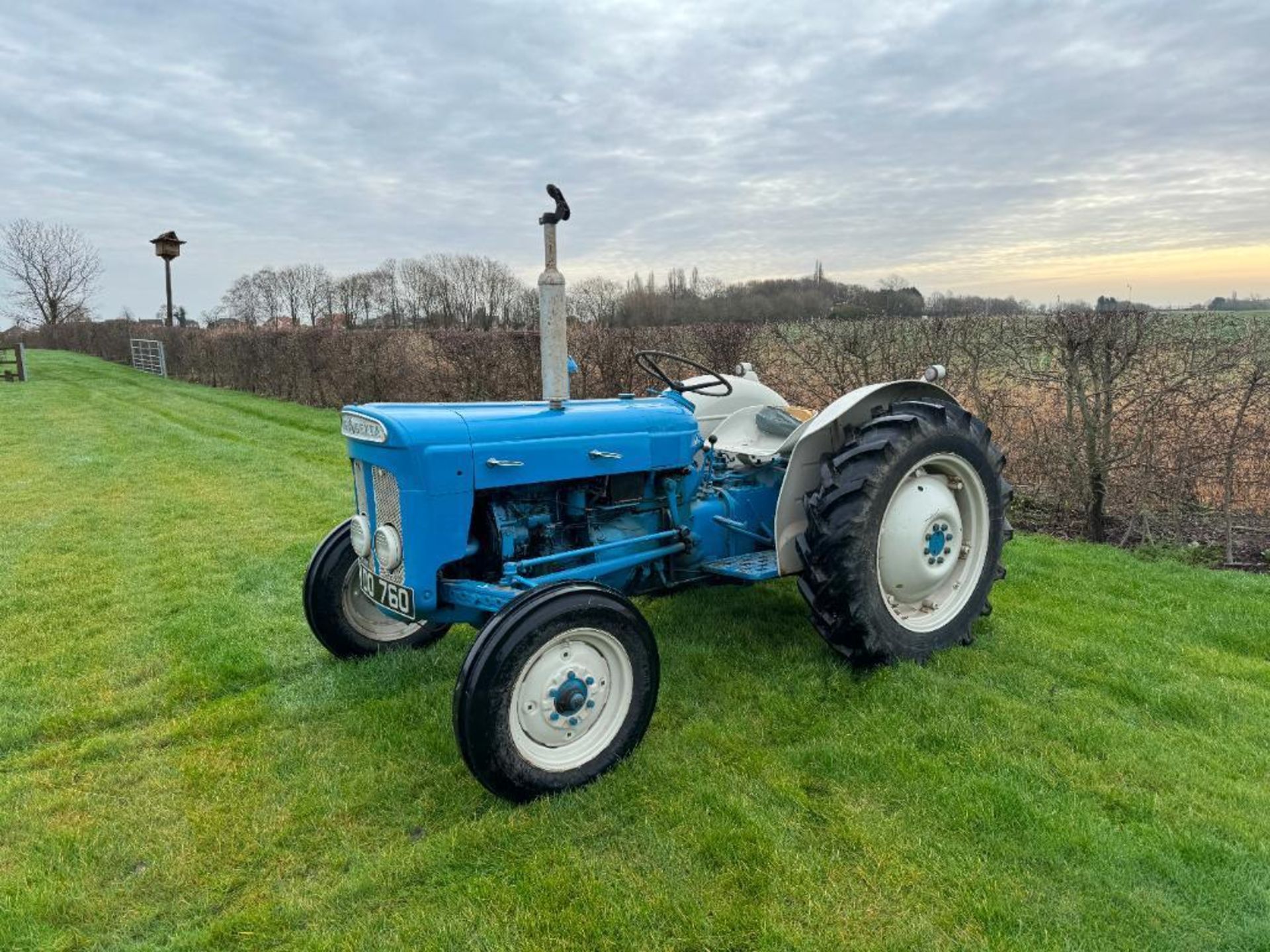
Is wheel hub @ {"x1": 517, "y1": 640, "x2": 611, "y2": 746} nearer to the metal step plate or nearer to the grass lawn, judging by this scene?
the grass lawn

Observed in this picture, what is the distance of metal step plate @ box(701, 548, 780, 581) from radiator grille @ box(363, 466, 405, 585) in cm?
136

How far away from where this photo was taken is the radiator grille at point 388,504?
2955 millimetres

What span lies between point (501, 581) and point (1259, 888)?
8.02 feet

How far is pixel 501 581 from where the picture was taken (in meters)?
2.98

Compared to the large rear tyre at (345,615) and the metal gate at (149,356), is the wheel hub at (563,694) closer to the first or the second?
the large rear tyre at (345,615)

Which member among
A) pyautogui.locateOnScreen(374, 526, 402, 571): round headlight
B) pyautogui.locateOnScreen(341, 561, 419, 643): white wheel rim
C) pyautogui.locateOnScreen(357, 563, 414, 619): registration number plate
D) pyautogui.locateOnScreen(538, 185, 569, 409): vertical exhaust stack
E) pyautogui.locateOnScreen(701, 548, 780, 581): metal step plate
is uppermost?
pyautogui.locateOnScreen(538, 185, 569, 409): vertical exhaust stack

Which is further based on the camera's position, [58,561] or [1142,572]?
[58,561]

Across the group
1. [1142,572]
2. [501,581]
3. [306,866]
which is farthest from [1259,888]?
[1142,572]

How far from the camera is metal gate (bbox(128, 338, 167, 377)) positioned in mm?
24922

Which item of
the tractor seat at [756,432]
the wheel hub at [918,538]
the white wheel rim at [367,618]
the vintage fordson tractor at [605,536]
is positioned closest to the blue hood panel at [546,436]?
the vintage fordson tractor at [605,536]

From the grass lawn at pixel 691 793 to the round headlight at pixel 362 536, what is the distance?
662mm

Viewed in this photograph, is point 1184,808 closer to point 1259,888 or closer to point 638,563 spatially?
point 1259,888

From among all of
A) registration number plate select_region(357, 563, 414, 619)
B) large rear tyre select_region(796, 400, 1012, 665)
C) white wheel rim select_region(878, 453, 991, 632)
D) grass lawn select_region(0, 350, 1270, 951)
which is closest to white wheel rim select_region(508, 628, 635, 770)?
grass lawn select_region(0, 350, 1270, 951)

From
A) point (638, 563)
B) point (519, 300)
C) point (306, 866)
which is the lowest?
point (306, 866)
